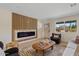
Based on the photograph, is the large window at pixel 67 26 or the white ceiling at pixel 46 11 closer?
the white ceiling at pixel 46 11

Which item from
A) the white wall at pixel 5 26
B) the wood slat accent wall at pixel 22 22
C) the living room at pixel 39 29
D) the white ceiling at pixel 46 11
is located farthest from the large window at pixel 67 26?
the white wall at pixel 5 26

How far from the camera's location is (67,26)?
1.63 m

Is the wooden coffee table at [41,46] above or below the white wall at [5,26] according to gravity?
below

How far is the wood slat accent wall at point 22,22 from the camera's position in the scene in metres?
1.55

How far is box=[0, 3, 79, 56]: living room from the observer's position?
4.87ft

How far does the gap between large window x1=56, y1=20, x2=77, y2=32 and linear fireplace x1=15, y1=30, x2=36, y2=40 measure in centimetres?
46

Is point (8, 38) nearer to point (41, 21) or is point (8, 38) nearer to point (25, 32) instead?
point (25, 32)

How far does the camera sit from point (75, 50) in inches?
56.1

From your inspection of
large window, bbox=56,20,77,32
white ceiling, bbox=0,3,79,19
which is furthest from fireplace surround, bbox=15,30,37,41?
large window, bbox=56,20,77,32

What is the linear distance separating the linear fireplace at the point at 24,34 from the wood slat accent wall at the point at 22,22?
0.23 feet

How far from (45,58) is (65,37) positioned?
0.71 m

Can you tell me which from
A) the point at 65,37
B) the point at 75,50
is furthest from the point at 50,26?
→ the point at 75,50

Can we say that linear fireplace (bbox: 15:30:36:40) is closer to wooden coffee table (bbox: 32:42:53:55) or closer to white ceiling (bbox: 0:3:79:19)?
wooden coffee table (bbox: 32:42:53:55)

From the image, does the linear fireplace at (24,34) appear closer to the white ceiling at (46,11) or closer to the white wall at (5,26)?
the white wall at (5,26)
